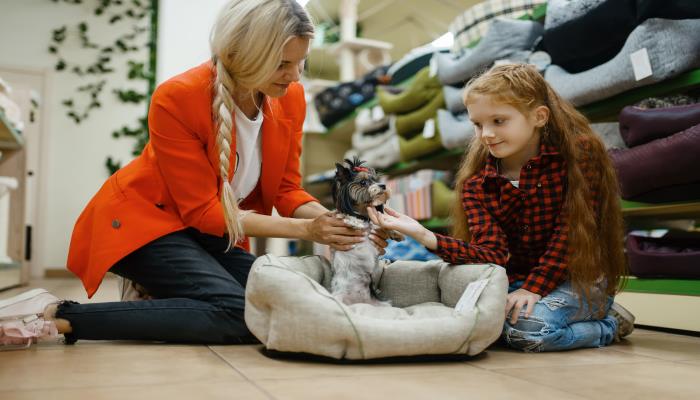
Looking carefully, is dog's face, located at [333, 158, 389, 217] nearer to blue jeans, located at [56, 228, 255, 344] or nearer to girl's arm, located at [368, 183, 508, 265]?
girl's arm, located at [368, 183, 508, 265]

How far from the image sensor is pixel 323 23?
700cm

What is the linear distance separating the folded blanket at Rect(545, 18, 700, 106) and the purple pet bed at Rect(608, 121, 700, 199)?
0.86 feet

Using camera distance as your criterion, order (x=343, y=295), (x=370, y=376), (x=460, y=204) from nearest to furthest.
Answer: (x=370, y=376), (x=343, y=295), (x=460, y=204)

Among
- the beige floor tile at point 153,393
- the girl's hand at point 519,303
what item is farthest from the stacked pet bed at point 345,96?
the beige floor tile at point 153,393

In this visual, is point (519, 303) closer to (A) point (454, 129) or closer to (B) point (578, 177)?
(B) point (578, 177)

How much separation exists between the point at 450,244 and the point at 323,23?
5652 millimetres

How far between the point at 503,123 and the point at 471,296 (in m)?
0.61

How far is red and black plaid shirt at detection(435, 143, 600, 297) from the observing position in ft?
6.13

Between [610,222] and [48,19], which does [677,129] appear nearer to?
[610,222]

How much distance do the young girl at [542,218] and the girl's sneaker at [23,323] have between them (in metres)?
1.07

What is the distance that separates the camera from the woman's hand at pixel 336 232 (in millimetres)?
1684

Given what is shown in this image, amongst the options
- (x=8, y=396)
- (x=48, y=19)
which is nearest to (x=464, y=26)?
(x=8, y=396)

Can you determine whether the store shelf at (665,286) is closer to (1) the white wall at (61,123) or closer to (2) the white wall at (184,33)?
(2) the white wall at (184,33)

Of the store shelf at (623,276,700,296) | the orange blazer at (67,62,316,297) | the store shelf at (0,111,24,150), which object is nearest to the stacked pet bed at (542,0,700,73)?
the store shelf at (623,276,700,296)
